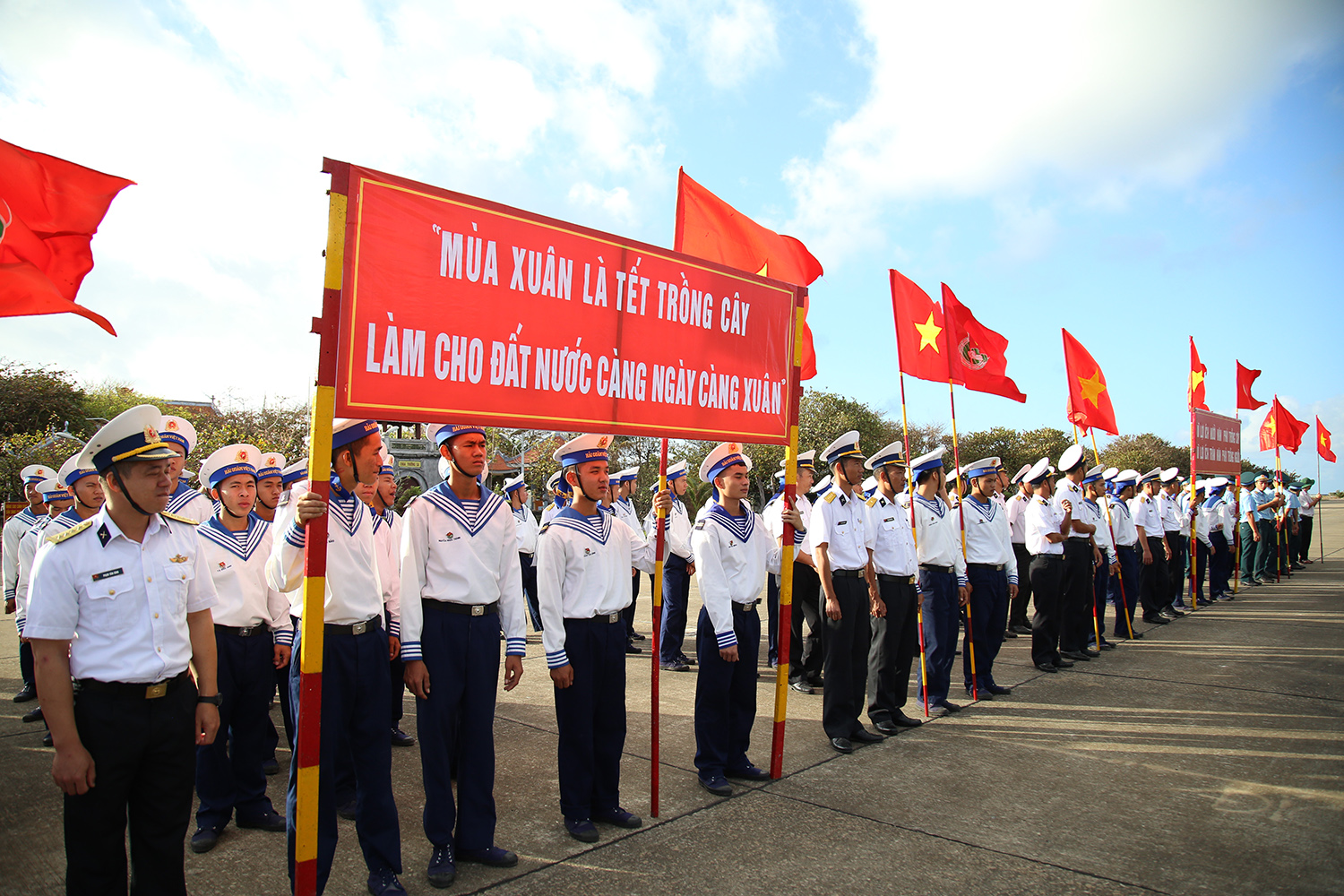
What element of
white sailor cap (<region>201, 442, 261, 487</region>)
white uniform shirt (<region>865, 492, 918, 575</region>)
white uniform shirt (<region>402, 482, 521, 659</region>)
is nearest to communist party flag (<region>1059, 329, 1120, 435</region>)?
white uniform shirt (<region>865, 492, 918, 575</region>)

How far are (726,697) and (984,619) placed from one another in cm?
342

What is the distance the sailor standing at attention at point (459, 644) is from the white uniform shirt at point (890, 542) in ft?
10.7

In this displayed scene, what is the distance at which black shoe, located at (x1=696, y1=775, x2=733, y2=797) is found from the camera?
4570 millimetres

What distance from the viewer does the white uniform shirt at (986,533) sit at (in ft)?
Answer: 23.9

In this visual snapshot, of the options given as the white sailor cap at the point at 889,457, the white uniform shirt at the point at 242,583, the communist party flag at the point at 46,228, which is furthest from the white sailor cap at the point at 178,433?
the white sailor cap at the point at 889,457

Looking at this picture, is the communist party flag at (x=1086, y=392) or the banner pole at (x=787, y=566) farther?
the communist party flag at (x=1086, y=392)

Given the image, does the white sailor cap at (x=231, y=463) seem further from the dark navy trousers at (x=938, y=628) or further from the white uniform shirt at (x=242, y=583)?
the dark navy trousers at (x=938, y=628)

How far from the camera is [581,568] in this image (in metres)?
4.23

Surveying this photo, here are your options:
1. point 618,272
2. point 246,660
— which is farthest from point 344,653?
point 618,272

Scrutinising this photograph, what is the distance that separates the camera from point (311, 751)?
2938 mm

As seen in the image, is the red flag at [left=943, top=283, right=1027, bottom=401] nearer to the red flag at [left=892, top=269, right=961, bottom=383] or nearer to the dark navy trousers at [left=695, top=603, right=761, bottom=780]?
the red flag at [left=892, top=269, right=961, bottom=383]

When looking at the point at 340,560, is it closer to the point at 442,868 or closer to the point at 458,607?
the point at 458,607

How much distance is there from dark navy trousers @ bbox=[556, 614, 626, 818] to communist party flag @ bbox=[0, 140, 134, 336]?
2.82 m

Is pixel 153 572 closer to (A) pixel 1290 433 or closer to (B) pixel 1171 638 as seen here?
(B) pixel 1171 638
